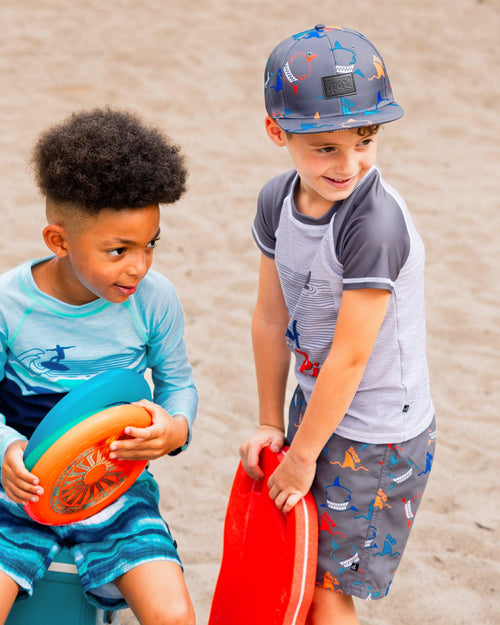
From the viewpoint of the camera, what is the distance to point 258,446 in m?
1.93

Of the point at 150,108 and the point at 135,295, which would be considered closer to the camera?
the point at 135,295

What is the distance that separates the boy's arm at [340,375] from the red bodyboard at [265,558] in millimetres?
120

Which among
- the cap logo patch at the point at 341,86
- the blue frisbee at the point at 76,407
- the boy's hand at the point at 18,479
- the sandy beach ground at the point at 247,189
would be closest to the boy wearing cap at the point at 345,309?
the cap logo patch at the point at 341,86

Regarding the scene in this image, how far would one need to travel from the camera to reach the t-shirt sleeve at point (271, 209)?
1756 mm

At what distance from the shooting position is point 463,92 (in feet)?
20.2

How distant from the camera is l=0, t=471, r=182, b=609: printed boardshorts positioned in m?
1.70

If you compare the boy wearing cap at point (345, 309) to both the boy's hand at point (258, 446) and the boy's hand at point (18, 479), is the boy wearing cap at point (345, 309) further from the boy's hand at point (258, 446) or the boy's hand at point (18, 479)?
the boy's hand at point (18, 479)

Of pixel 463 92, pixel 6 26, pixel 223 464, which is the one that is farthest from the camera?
pixel 6 26

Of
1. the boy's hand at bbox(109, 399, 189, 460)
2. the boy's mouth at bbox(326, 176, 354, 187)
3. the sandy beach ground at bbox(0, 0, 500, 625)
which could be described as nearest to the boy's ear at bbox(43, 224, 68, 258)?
the sandy beach ground at bbox(0, 0, 500, 625)

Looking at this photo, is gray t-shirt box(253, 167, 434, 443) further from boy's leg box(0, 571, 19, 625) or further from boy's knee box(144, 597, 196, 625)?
boy's leg box(0, 571, 19, 625)

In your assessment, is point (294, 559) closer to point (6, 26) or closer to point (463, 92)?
point (463, 92)

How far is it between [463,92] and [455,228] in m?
2.17

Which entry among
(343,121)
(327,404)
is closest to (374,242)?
(343,121)

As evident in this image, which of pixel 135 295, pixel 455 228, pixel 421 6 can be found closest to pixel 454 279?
pixel 455 228
